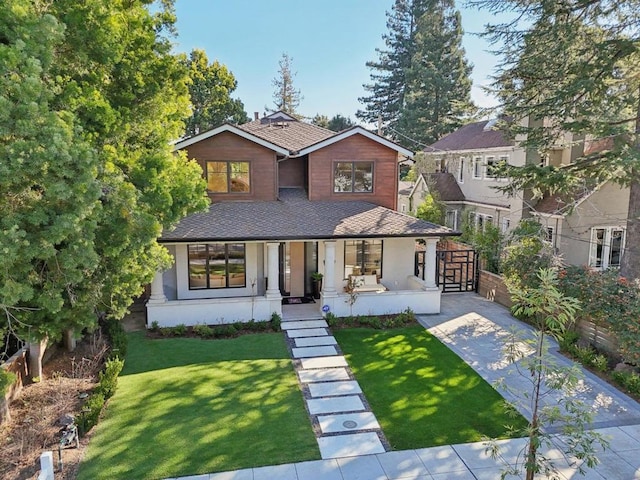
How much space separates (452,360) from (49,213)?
10.1 m

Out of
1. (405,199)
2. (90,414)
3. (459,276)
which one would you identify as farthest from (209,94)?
(90,414)

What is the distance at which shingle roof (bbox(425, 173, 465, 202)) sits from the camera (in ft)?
92.6

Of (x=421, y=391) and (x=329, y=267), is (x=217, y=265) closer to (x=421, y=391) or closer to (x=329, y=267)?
(x=329, y=267)

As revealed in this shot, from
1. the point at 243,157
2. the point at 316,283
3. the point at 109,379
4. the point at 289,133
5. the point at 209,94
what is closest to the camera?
the point at 109,379

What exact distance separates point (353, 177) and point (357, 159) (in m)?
0.75

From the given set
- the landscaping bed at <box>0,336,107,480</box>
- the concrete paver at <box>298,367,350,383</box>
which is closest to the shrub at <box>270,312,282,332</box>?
the concrete paver at <box>298,367,350,383</box>

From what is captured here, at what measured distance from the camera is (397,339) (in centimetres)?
1405

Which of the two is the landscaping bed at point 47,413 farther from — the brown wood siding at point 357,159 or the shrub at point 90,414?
the brown wood siding at point 357,159

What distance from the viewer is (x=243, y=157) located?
57.2 feet

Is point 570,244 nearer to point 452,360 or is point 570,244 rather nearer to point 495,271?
point 495,271

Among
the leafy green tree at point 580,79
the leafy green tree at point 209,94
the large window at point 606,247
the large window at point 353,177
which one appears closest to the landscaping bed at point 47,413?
the large window at point 353,177

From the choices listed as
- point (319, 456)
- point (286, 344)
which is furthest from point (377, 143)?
point (319, 456)

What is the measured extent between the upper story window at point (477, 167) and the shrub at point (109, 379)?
2233cm

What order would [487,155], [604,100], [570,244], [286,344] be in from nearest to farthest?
1. [286,344]
2. [604,100]
3. [570,244]
4. [487,155]
